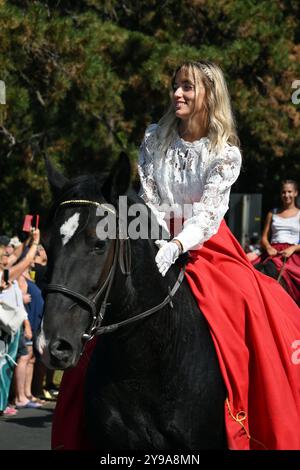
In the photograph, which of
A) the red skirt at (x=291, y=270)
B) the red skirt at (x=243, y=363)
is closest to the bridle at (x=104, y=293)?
the red skirt at (x=243, y=363)

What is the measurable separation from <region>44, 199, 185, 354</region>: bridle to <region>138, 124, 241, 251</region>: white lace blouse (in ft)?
1.79

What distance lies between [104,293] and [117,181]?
0.54 meters

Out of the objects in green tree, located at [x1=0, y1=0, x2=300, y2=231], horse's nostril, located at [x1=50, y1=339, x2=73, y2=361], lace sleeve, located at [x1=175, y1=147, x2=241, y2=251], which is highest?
green tree, located at [x1=0, y1=0, x2=300, y2=231]

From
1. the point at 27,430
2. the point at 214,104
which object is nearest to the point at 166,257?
the point at 214,104

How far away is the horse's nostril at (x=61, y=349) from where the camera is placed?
152 inches

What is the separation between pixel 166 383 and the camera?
449cm

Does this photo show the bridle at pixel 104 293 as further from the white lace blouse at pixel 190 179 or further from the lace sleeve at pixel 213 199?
the white lace blouse at pixel 190 179

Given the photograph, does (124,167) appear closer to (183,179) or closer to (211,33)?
(183,179)

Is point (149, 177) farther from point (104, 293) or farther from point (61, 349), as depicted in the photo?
point (61, 349)

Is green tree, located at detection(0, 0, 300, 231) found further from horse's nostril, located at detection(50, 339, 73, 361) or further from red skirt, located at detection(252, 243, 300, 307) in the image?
horse's nostril, located at detection(50, 339, 73, 361)

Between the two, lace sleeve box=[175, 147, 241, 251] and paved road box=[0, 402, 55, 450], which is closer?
lace sleeve box=[175, 147, 241, 251]

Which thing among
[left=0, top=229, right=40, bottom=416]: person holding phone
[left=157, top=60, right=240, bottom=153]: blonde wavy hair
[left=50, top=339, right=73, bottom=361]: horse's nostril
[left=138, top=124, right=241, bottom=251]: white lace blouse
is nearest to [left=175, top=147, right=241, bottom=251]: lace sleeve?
[left=138, top=124, right=241, bottom=251]: white lace blouse

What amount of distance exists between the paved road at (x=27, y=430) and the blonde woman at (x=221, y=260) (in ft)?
14.7

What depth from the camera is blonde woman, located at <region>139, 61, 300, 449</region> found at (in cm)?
472
